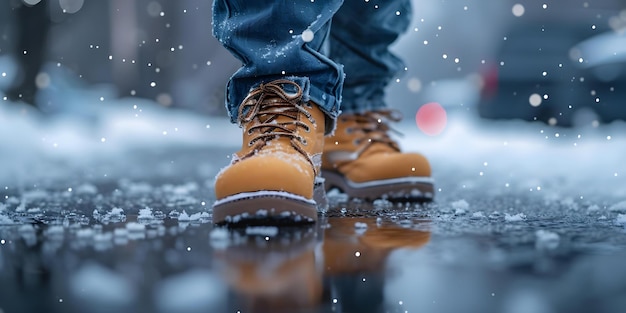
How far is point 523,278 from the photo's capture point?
1163 millimetres

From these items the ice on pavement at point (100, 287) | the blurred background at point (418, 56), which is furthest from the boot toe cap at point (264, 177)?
the blurred background at point (418, 56)

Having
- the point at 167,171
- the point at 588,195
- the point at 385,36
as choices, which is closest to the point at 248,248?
the point at 385,36

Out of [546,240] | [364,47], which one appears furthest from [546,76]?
[546,240]

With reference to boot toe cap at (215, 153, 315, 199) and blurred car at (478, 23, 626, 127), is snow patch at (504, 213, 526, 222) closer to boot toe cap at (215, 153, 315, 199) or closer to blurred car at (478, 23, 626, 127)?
boot toe cap at (215, 153, 315, 199)

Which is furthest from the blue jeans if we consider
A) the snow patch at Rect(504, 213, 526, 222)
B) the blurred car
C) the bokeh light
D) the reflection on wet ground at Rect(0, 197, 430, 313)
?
the bokeh light

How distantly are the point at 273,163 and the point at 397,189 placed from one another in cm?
77

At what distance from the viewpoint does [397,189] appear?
2398 mm

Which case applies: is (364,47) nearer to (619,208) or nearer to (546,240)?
(619,208)

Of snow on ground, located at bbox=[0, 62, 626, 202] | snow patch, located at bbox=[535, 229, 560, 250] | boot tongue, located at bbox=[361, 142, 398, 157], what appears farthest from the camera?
snow on ground, located at bbox=[0, 62, 626, 202]

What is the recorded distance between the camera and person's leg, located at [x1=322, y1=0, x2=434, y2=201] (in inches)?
95.0

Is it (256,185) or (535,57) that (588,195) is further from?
(535,57)

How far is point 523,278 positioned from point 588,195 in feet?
5.40

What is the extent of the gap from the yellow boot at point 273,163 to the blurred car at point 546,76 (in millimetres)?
7299

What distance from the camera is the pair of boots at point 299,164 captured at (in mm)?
1667
